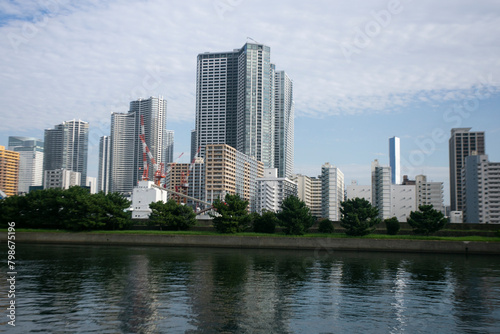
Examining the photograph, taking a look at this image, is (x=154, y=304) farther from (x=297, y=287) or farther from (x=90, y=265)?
(x=90, y=265)

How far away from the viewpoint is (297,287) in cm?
3566

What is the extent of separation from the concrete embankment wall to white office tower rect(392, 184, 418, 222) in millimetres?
99403

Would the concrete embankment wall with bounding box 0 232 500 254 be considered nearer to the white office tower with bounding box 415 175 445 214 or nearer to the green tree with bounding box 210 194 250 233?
the green tree with bounding box 210 194 250 233

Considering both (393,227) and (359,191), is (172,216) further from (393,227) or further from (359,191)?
(359,191)

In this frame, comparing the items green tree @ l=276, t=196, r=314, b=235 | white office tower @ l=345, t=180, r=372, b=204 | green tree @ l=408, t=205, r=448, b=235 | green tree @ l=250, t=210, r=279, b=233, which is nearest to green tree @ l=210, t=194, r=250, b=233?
green tree @ l=250, t=210, r=279, b=233

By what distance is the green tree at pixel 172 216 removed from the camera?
90.3 m

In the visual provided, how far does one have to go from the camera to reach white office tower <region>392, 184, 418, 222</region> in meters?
172

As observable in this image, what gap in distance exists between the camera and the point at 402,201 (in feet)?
570

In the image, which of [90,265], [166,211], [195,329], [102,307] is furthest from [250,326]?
[166,211]

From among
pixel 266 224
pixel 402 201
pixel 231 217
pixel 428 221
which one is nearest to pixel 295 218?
pixel 266 224

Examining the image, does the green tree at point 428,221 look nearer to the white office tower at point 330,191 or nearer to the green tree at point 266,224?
the green tree at point 266,224

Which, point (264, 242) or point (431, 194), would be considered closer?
point (264, 242)

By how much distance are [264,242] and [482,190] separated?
125 meters

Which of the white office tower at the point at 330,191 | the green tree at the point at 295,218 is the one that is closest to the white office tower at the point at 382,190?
the white office tower at the point at 330,191
